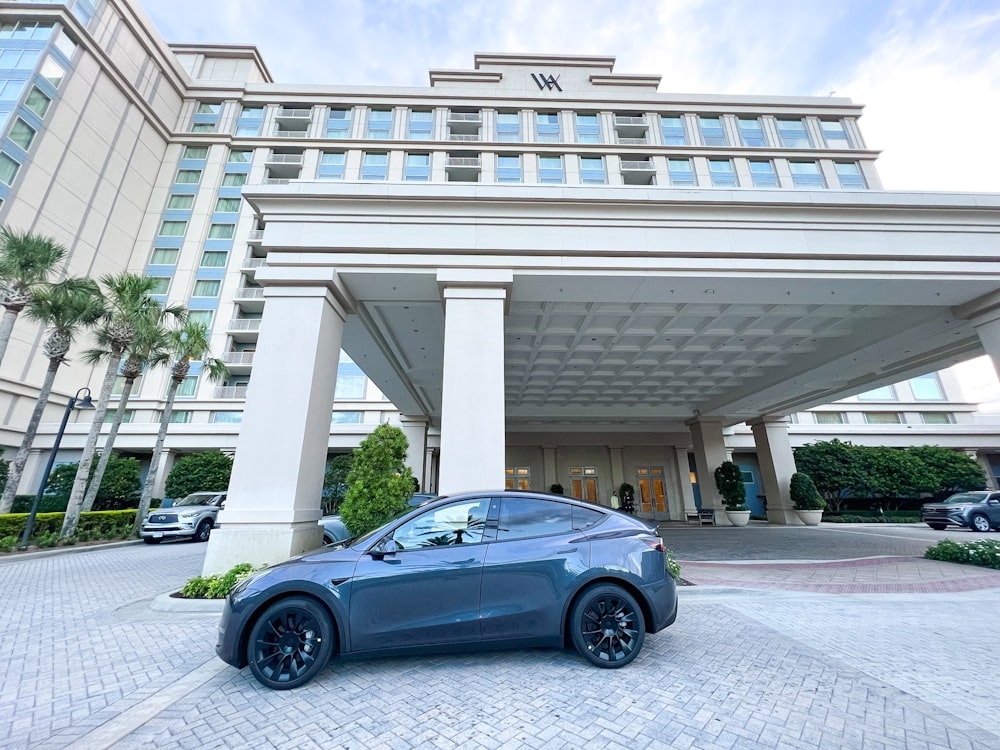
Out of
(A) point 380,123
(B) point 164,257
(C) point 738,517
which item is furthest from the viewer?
(A) point 380,123

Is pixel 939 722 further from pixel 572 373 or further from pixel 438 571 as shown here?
pixel 572 373

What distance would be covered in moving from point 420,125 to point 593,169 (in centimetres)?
1497

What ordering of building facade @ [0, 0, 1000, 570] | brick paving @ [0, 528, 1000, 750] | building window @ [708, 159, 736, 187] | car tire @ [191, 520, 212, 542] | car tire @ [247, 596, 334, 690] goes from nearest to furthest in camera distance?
brick paving @ [0, 528, 1000, 750] < car tire @ [247, 596, 334, 690] < building facade @ [0, 0, 1000, 570] < car tire @ [191, 520, 212, 542] < building window @ [708, 159, 736, 187]

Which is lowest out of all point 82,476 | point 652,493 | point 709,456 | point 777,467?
point 652,493

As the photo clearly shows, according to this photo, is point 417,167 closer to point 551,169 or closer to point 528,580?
point 551,169

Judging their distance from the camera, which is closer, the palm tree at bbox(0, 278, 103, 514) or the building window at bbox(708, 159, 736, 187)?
the palm tree at bbox(0, 278, 103, 514)

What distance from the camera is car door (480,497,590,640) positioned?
3.73m

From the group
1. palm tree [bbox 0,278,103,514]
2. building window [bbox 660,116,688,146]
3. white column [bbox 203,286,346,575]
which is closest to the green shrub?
white column [bbox 203,286,346,575]

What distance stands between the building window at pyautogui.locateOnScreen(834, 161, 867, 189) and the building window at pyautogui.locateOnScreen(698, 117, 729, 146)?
8769mm

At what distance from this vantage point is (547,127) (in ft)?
115

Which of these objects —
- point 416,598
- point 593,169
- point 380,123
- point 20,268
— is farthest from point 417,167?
point 416,598

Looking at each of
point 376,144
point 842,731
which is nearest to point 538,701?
point 842,731

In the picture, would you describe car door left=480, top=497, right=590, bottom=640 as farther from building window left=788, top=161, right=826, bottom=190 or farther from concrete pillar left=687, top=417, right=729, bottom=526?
building window left=788, top=161, right=826, bottom=190

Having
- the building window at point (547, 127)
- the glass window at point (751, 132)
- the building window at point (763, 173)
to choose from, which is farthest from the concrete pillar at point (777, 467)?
the building window at point (547, 127)
